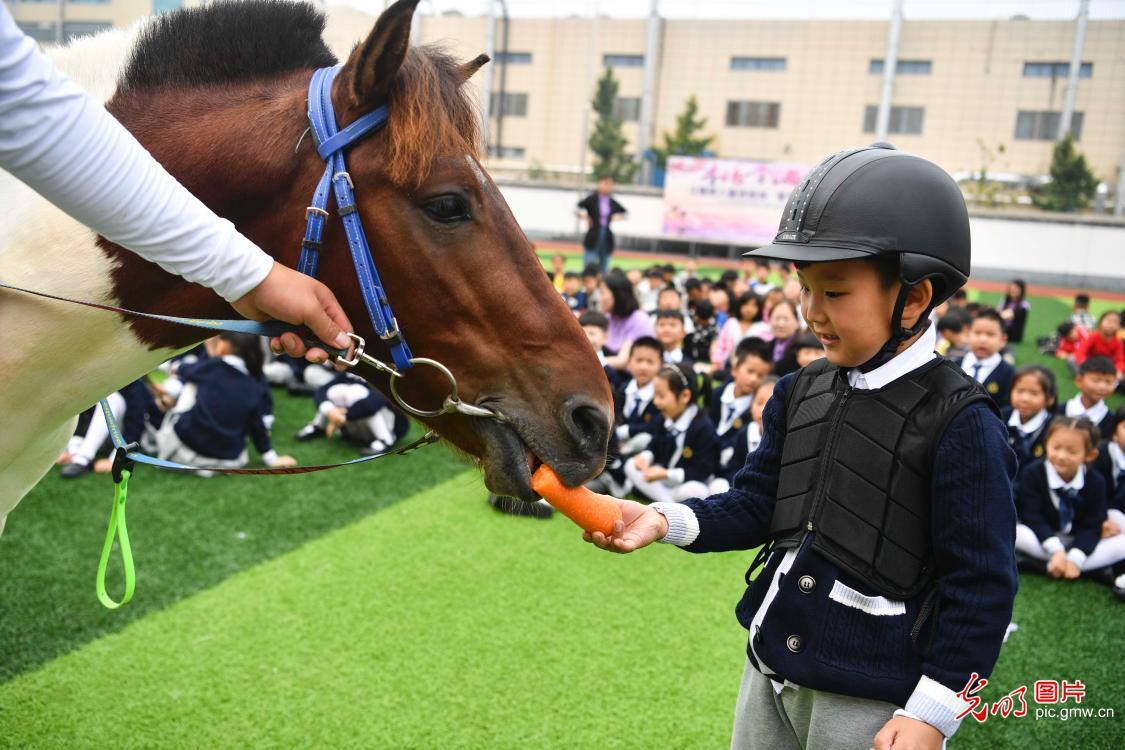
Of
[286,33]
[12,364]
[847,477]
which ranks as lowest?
[847,477]

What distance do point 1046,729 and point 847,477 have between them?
234 centimetres

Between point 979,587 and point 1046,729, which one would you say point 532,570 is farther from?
point 979,587

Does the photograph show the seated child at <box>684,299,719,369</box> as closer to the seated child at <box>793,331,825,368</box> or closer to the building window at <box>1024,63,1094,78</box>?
the seated child at <box>793,331,825,368</box>

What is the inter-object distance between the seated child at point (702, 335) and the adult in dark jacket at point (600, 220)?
3009 millimetres

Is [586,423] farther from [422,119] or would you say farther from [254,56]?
[254,56]

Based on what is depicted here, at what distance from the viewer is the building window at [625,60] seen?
37.5 meters

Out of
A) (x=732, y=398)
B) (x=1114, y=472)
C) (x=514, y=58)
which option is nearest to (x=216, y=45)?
(x=732, y=398)

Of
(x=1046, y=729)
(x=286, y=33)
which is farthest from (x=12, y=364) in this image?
(x=1046, y=729)

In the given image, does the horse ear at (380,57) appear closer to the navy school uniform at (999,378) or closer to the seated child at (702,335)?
the navy school uniform at (999,378)

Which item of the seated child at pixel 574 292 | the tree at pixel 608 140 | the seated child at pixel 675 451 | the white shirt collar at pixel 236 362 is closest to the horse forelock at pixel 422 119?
the seated child at pixel 675 451

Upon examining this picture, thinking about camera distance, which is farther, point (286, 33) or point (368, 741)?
point (368, 741)

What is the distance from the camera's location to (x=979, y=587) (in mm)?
1415

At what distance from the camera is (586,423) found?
1.54 meters

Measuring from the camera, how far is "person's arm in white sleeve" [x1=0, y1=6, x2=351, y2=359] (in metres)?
1.06
